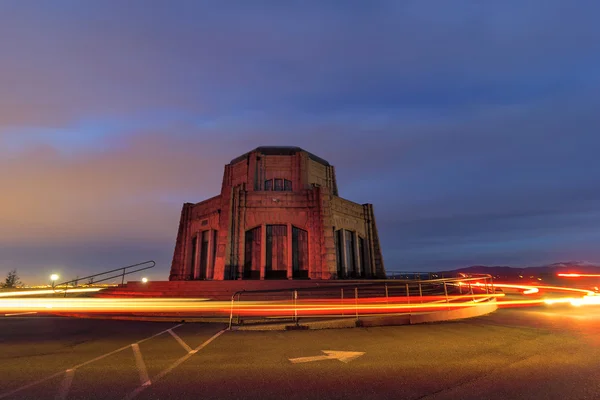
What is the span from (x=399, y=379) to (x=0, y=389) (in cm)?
605

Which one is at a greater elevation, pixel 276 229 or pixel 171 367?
pixel 276 229

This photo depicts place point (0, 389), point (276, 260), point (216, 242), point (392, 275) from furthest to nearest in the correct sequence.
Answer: point (392, 275) < point (216, 242) < point (276, 260) < point (0, 389)

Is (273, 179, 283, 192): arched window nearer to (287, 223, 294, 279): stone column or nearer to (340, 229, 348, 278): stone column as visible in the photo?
(287, 223, 294, 279): stone column

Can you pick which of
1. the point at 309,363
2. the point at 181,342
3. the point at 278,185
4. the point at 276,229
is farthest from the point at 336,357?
the point at 278,185

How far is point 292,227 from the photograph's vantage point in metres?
24.1

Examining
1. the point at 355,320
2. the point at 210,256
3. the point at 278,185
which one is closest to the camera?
the point at 355,320

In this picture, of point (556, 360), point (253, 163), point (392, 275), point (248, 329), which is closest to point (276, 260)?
point (253, 163)

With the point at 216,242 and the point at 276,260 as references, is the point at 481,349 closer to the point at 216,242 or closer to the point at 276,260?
the point at 276,260

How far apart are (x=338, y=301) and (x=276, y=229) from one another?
37.4ft

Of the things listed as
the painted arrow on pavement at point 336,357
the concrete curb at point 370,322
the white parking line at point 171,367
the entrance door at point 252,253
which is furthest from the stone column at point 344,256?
the painted arrow on pavement at point 336,357

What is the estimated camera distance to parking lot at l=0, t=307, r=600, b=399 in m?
4.28

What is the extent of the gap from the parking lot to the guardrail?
200cm

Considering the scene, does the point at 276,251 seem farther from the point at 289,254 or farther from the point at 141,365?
the point at 141,365

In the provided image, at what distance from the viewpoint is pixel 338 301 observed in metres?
13.8
